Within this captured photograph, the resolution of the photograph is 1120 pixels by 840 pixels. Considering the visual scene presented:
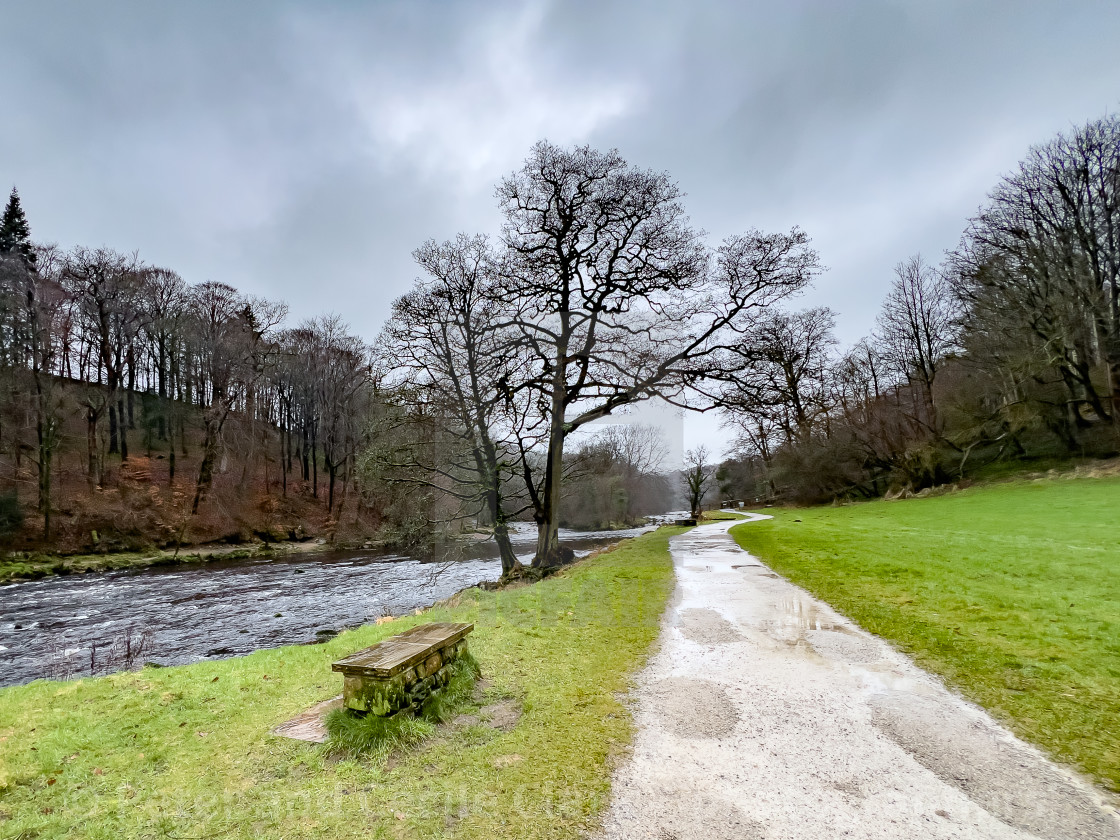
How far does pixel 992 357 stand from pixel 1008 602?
25.6 m

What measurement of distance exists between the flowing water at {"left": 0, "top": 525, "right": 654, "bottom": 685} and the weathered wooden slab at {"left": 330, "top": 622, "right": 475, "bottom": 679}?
21.4ft

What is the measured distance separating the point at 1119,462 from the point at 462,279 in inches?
1043

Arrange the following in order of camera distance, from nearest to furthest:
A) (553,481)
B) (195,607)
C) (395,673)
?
(395,673) → (195,607) → (553,481)

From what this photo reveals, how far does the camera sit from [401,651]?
4.07 m

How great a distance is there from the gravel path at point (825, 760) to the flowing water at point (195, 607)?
8316 mm

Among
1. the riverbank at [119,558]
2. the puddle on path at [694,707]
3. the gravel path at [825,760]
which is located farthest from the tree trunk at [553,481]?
the riverbank at [119,558]

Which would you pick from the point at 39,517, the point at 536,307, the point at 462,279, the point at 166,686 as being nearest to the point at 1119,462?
the point at 536,307

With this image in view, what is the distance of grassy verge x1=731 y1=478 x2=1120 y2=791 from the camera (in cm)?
383

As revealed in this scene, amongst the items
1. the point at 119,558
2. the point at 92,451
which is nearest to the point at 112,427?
the point at 92,451

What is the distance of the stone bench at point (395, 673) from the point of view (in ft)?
12.0

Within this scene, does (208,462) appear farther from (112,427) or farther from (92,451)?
(112,427)

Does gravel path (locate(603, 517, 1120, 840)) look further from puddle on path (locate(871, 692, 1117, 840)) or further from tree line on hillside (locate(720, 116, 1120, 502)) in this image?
tree line on hillside (locate(720, 116, 1120, 502))

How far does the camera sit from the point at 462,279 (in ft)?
50.0

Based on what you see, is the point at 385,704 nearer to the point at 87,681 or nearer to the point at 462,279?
the point at 87,681
